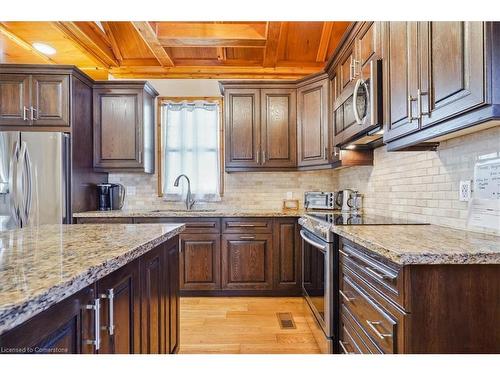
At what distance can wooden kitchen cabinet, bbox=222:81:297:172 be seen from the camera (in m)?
3.57

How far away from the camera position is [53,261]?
96 cm

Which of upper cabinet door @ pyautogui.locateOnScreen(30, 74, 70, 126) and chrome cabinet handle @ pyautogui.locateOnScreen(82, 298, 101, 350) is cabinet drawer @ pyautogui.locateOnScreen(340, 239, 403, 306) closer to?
chrome cabinet handle @ pyautogui.locateOnScreen(82, 298, 101, 350)

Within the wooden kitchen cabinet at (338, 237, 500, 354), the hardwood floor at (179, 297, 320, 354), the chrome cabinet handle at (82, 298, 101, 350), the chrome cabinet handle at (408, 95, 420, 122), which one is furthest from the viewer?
the hardwood floor at (179, 297, 320, 354)

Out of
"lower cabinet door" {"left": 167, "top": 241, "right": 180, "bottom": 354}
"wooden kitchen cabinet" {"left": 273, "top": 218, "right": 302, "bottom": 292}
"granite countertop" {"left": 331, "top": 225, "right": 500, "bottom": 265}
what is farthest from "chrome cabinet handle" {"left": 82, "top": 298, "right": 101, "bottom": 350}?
"wooden kitchen cabinet" {"left": 273, "top": 218, "right": 302, "bottom": 292}

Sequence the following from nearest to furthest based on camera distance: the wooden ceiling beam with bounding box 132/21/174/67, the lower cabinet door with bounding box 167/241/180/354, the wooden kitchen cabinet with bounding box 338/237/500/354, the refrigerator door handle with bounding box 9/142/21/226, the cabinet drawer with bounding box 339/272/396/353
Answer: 1. the wooden kitchen cabinet with bounding box 338/237/500/354
2. the cabinet drawer with bounding box 339/272/396/353
3. the lower cabinet door with bounding box 167/241/180/354
4. the wooden ceiling beam with bounding box 132/21/174/67
5. the refrigerator door handle with bounding box 9/142/21/226

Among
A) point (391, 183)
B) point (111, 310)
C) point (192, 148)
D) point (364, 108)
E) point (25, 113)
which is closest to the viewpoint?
point (111, 310)

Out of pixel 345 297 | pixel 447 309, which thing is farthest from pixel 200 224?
pixel 447 309

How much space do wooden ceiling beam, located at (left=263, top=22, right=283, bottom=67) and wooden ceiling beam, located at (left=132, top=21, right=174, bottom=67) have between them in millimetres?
1141

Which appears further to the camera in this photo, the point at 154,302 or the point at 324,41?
the point at 324,41

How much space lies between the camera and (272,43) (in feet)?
11.1

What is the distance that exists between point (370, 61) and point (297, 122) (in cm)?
153

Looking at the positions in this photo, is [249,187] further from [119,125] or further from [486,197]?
[486,197]

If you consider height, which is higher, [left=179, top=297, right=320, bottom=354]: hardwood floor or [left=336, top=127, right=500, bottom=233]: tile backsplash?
[left=336, top=127, right=500, bottom=233]: tile backsplash

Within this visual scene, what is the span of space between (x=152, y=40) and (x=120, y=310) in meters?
2.83
